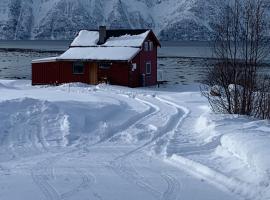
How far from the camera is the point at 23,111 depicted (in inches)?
664

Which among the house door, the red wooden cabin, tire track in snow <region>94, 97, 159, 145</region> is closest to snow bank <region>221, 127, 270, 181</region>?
tire track in snow <region>94, 97, 159, 145</region>

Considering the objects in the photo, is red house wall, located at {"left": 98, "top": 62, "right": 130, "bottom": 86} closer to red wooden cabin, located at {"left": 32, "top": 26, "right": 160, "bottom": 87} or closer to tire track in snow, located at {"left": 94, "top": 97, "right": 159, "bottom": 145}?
red wooden cabin, located at {"left": 32, "top": 26, "right": 160, "bottom": 87}

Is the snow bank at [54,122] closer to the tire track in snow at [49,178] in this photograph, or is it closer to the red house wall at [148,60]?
the tire track in snow at [49,178]

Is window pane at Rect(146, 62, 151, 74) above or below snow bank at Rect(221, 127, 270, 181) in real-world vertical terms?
above

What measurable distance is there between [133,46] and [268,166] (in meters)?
30.8

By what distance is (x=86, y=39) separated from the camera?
4331cm

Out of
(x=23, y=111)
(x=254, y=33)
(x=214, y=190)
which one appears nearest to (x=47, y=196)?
(x=214, y=190)

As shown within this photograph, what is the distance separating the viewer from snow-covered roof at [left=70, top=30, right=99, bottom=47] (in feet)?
140

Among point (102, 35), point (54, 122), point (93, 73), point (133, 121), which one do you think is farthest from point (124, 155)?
point (102, 35)

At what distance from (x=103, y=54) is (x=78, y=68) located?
2.31 meters

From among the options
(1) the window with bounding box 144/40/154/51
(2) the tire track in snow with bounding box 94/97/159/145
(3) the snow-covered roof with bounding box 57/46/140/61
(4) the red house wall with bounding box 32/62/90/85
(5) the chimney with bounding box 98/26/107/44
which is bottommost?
(2) the tire track in snow with bounding box 94/97/159/145

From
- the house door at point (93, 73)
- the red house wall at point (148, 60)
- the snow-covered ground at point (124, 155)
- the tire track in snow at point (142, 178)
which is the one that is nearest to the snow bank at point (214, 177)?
the snow-covered ground at point (124, 155)

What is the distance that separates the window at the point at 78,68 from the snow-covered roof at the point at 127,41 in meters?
2.65

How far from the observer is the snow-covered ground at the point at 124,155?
976 centimetres
